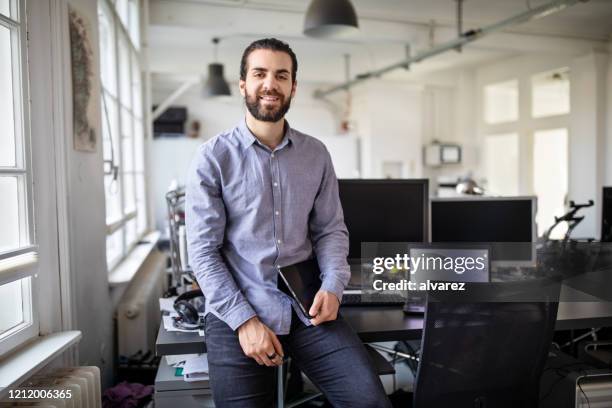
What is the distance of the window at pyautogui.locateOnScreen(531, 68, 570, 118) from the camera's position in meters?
6.90

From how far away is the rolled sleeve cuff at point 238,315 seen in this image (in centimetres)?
143

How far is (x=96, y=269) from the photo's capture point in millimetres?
2342

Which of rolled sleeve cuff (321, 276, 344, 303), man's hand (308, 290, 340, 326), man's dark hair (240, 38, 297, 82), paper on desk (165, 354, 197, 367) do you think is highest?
man's dark hair (240, 38, 297, 82)

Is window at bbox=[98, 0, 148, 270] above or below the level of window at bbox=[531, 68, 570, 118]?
below

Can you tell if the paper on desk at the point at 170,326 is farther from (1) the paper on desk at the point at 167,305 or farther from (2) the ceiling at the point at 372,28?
(2) the ceiling at the point at 372,28

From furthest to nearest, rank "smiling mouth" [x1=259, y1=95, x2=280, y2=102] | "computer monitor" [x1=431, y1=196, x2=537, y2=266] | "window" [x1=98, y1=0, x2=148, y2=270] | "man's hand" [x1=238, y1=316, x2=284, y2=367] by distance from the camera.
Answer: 1. "window" [x1=98, y1=0, x2=148, y2=270]
2. "computer monitor" [x1=431, y1=196, x2=537, y2=266]
3. "smiling mouth" [x1=259, y1=95, x2=280, y2=102]
4. "man's hand" [x1=238, y1=316, x2=284, y2=367]

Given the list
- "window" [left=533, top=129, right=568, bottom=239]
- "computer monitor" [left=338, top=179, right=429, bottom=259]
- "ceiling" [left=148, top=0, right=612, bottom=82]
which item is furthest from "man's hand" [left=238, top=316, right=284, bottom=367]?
"window" [left=533, top=129, right=568, bottom=239]

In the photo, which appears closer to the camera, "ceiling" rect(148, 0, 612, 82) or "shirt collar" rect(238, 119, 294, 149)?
"shirt collar" rect(238, 119, 294, 149)

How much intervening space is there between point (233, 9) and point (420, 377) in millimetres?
4268

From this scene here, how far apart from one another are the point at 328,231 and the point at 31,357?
101 centimetres

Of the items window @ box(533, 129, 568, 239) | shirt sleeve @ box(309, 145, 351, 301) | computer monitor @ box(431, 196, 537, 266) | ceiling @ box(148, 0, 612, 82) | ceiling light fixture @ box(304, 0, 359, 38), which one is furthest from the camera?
window @ box(533, 129, 568, 239)

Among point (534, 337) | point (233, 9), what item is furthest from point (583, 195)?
point (534, 337)

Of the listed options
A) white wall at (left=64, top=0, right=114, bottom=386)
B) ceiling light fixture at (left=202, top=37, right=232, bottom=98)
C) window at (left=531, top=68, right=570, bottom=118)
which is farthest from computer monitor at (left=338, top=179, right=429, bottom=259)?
window at (left=531, top=68, right=570, bottom=118)

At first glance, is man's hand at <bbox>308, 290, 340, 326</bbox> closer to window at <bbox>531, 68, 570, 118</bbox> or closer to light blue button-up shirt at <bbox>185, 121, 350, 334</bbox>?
light blue button-up shirt at <bbox>185, 121, 350, 334</bbox>
